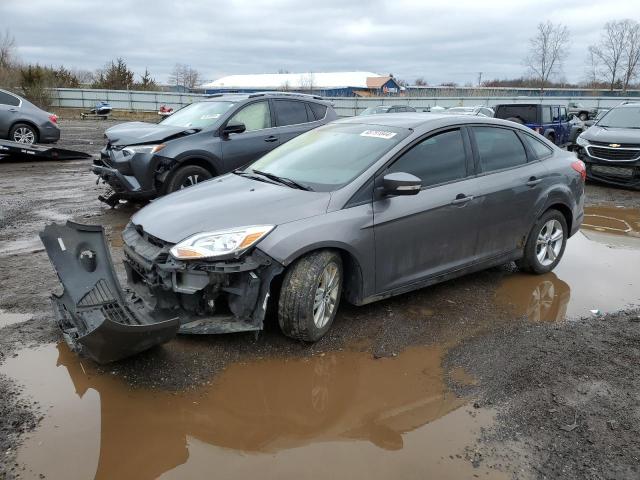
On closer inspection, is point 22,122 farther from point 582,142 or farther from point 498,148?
point 582,142

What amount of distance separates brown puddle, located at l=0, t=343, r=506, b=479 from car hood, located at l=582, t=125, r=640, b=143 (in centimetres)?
984

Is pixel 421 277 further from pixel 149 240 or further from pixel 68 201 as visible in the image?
pixel 68 201

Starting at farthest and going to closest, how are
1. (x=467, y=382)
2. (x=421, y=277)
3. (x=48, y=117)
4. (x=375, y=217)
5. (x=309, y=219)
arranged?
(x=48, y=117) < (x=421, y=277) < (x=375, y=217) < (x=309, y=219) < (x=467, y=382)

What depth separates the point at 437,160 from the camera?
183 inches

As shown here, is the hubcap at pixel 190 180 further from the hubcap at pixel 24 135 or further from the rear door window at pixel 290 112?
the hubcap at pixel 24 135

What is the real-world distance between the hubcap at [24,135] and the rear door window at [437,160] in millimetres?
13295

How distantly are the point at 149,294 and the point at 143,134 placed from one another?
14.4ft

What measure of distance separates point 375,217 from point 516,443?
72.1 inches

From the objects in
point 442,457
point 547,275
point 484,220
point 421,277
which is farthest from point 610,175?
point 442,457

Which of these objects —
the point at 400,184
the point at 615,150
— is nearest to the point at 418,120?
the point at 400,184

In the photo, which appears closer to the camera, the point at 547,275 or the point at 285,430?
the point at 285,430

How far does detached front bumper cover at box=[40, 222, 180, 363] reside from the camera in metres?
3.41

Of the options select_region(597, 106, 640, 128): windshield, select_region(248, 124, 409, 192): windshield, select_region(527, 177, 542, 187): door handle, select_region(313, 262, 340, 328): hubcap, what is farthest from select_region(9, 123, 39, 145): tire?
select_region(597, 106, 640, 128): windshield

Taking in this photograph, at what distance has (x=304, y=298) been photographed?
12.0 feet
